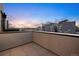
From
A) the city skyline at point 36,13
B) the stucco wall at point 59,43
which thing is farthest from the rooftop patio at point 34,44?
the city skyline at point 36,13

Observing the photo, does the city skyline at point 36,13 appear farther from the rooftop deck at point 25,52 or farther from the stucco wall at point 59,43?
the rooftop deck at point 25,52

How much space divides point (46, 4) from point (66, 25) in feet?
1.89

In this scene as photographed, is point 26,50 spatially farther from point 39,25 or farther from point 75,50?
point 75,50

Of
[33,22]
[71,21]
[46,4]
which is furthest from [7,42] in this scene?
[71,21]

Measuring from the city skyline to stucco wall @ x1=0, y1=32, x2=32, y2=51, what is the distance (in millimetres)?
332

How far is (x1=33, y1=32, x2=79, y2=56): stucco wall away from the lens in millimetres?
2068

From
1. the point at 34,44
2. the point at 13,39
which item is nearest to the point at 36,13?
the point at 34,44

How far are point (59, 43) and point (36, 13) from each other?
796mm

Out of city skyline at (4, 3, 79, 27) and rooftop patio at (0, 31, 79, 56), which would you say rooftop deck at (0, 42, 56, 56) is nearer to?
rooftop patio at (0, 31, 79, 56)

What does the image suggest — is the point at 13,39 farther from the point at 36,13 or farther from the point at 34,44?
the point at 36,13

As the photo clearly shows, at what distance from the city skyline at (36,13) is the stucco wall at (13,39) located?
332 millimetres

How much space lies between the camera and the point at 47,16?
2.47 metres

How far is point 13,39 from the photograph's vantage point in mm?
2840

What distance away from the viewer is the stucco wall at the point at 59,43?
2.07m
